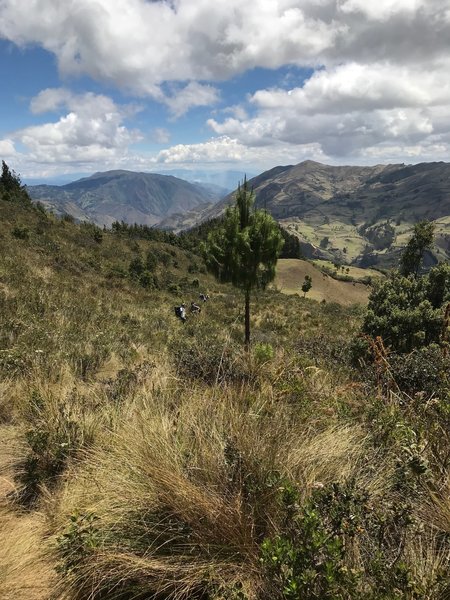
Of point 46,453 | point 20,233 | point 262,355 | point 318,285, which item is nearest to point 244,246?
point 262,355

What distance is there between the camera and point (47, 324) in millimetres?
11461

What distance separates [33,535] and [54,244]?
111ft

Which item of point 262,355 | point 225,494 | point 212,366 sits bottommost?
point 212,366

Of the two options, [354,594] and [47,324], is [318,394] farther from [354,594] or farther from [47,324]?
[47,324]

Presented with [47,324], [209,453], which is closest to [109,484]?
[209,453]

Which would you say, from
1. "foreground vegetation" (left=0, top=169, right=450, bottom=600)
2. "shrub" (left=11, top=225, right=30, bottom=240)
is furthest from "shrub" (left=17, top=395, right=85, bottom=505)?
"shrub" (left=11, top=225, right=30, bottom=240)

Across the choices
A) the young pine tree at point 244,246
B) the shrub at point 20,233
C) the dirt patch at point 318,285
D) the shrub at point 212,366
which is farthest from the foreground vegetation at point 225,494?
the dirt patch at point 318,285

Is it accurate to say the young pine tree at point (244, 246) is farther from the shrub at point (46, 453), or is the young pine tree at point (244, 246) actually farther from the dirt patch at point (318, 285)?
the dirt patch at point (318, 285)

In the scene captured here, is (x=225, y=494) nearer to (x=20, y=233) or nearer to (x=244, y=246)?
(x=244, y=246)

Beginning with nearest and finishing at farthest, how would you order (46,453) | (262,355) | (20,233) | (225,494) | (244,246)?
(225,494) < (46,453) < (262,355) < (244,246) < (20,233)

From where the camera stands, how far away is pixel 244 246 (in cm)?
1639

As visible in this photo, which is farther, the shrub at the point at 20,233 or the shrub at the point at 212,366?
the shrub at the point at 20,233

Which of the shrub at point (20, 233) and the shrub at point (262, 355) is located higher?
the shrub at point (20, 233)

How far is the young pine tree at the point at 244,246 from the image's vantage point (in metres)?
16.4
